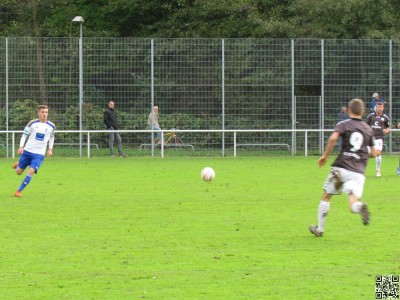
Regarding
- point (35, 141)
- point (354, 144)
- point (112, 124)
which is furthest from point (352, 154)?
point (112, 124)

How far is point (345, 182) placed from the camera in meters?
11.8

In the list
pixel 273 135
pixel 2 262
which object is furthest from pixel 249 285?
pixel 273 135

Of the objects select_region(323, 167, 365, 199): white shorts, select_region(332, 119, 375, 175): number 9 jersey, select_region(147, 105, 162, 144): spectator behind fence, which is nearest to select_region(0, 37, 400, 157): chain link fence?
select_region(147, 105, 162, 144): spectator behind fence

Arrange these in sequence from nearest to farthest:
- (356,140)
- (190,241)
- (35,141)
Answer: (356,140) → (190,241) → (35,141)

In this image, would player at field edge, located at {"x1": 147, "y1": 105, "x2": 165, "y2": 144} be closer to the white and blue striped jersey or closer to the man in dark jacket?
the man in dark jacket

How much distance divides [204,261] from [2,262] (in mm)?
2346

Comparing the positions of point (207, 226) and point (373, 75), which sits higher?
point (373, 75)

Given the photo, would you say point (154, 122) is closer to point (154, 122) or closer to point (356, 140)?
point (154, 122)

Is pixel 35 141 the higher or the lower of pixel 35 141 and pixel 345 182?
the higher

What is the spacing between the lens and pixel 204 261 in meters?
10.4

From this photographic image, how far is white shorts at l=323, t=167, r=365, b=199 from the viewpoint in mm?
11688

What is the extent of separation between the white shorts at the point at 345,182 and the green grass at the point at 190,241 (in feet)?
2.27

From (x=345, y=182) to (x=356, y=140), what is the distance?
57 centimetres

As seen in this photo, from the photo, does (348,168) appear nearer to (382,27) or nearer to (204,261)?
(204,261)
